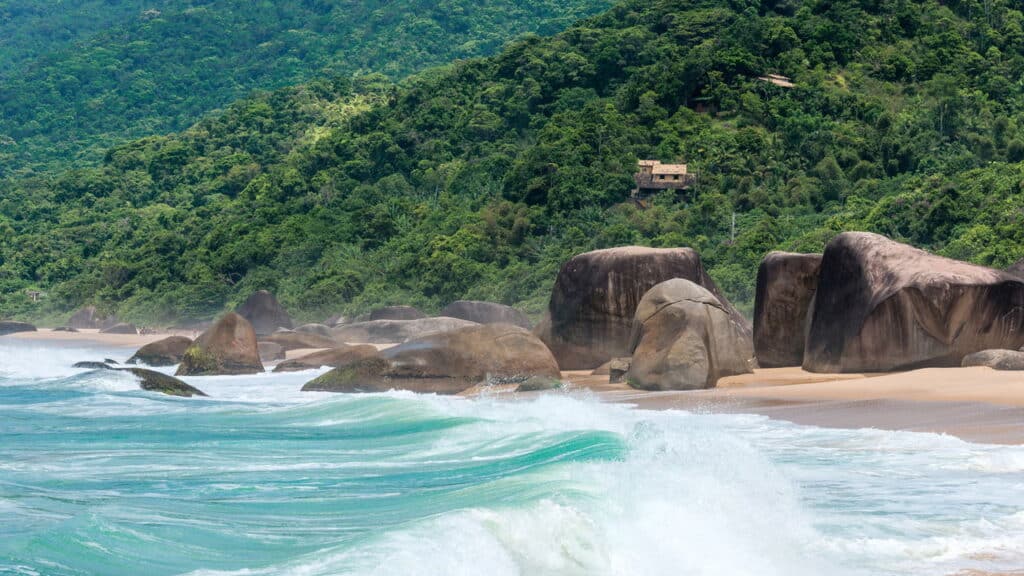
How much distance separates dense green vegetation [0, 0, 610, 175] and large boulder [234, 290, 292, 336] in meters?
89.9

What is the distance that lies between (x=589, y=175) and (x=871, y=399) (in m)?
45.9

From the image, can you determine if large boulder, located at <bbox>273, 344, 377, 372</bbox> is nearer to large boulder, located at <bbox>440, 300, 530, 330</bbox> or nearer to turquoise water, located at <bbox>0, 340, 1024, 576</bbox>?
large boulder, located at <bbox>440, 300, 530, 330</bbox>

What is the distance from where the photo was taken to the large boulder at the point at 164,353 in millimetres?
30531

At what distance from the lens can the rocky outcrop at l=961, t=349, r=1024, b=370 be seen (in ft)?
A: 52.5

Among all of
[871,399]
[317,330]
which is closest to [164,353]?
[317,330]

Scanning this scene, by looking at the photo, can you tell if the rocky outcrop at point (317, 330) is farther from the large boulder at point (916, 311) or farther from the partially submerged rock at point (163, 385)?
the large boulder at point (916, 311)

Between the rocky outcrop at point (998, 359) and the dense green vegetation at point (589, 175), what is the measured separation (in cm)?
1639

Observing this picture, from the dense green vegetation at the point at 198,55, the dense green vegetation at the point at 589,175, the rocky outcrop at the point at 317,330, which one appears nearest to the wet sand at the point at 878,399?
the dense green vegetation at the point at 589,175

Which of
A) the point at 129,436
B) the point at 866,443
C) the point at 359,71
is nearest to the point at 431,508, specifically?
the point at 866,443

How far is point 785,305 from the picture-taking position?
20062 millimetres

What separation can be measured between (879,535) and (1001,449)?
137 inches

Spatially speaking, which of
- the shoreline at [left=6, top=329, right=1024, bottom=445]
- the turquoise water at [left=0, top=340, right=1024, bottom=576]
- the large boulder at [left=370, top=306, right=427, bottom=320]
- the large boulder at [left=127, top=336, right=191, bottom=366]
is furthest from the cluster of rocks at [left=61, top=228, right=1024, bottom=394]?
the large boulder at [left=370, top=306, right=427, bottom=320]

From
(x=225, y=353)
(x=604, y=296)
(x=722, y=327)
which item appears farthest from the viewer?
(x=225, y=353)

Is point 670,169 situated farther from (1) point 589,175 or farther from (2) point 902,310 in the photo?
(2) point 902,310
